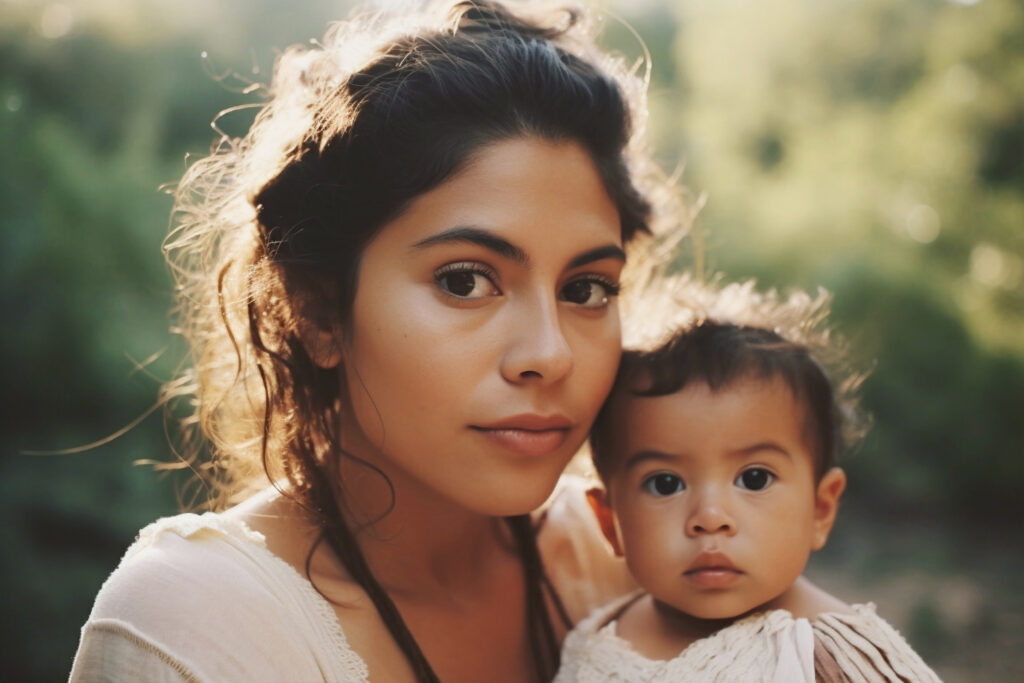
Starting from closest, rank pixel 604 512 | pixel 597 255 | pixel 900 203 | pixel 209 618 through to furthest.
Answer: pixel 209 618 → pixel 597 255 → pixel 604 512 → pixel 900 203

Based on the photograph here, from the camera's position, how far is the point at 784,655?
147 centimetres

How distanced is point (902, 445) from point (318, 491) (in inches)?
184

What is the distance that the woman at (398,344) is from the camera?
5.05 feet

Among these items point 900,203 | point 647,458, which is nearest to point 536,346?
point 647,458

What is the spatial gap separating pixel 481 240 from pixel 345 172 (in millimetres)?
312

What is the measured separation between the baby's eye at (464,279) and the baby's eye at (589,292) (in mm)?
172

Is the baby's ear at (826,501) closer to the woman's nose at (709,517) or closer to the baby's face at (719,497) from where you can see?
the baby's face at (719,497)

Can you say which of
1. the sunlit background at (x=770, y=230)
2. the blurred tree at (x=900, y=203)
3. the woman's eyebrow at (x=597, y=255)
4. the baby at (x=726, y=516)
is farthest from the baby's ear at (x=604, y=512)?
the blurred tree at (x=900, y=203)

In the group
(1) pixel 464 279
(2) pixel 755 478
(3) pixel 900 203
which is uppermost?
(3) pixel 900 203

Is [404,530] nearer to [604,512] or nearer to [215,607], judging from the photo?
[604,512]

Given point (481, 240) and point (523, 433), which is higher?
point (481, 240)

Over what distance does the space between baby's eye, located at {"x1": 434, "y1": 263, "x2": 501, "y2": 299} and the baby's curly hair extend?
1.23 ft

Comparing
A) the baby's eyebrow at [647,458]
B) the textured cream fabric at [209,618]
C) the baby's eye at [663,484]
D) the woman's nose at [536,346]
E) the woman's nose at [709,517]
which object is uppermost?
the woman's nose at [536,346]

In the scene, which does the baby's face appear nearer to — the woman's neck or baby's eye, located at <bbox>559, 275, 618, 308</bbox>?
baby's eye, located at <bbox>559, 275, 618, 308</bbox>
